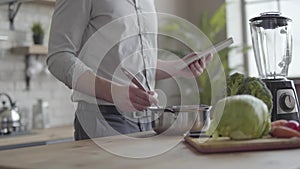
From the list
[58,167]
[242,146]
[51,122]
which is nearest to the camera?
[58,167]

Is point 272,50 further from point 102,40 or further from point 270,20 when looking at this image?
point 102,40

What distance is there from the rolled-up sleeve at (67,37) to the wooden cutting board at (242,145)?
1.76 feet

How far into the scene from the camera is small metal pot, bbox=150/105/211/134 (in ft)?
4.51

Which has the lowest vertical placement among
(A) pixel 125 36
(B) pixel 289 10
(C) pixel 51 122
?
(C) pixel 51 122

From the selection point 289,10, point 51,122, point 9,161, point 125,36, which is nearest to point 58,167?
point 9,161

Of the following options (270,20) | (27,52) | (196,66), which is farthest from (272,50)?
(27,52)

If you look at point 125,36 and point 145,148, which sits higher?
point 125,36

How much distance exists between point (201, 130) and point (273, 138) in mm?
241

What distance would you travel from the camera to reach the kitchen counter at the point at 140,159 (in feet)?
3.04

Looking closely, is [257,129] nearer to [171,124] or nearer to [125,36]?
[171,124]

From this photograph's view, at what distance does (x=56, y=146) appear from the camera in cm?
131

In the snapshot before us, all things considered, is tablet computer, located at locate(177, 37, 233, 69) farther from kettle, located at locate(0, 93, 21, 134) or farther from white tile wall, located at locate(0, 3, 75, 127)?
white tile wall, located at locate(0, 3, 75, 127)

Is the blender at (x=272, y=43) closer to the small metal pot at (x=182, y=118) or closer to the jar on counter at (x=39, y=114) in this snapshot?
the small metal pot at (x=182, y=118)

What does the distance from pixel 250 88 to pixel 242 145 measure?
1.04 feet
